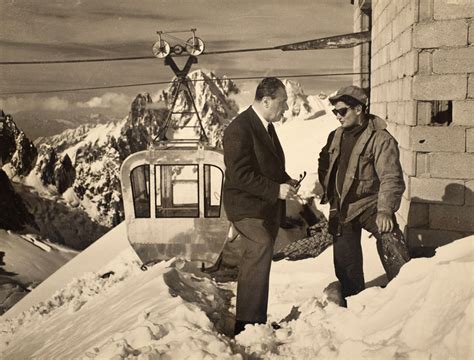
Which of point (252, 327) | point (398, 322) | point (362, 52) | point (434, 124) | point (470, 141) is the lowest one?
point (252, 327)

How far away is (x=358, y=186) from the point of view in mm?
3539

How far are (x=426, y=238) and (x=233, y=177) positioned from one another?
1.25 metres

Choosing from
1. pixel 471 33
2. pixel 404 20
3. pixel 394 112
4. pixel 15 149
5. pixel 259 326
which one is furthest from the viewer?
pixel 15 149

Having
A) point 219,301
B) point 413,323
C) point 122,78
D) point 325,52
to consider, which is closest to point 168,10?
point 122,78

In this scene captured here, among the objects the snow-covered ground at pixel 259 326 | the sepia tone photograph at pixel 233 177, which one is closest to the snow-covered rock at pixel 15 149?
the sepia tone photograph at pixel 233 177

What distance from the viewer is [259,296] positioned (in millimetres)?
3436

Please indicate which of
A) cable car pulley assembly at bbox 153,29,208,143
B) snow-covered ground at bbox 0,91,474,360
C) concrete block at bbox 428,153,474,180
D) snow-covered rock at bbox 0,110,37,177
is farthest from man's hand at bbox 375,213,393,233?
snow-covered rock at bbox 0,110,37,177

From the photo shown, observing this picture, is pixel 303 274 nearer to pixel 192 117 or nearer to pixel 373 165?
pixel 373 165

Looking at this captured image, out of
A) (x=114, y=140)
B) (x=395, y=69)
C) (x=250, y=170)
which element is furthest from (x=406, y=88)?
(x=114, y=140)

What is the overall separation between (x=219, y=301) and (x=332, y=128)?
4.15ft

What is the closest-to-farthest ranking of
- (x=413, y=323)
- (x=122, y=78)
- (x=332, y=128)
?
(x=413, y=323) < (x=332, y=128) < (x=122, y=78)

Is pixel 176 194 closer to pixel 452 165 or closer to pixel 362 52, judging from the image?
pixel 362 52

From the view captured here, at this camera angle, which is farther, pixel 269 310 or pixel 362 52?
pixel 362 52

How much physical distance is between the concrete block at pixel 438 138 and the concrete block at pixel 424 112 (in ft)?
0.14
